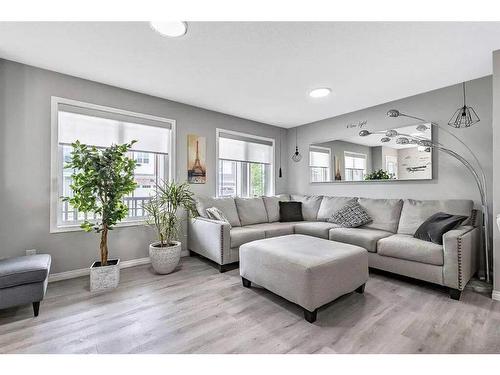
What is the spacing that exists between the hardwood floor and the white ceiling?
228 cm

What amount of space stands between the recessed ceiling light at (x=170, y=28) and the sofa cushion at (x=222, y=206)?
221cm

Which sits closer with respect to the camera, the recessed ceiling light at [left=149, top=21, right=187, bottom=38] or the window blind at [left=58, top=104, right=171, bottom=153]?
the recessed ceiling light at [left=149, top=21, right=187, bottom=38]

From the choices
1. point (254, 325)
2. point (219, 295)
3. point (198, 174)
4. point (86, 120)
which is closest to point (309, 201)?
point (198, 174)

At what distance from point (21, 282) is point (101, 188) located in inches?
38.2

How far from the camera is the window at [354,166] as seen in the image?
3.86 metres

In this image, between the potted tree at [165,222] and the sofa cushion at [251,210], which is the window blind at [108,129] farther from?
the sofa cushion at [251,210]

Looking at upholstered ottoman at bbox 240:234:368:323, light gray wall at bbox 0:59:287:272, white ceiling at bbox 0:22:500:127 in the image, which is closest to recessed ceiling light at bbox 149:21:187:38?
white ceiling at bbox 0:22:500:127

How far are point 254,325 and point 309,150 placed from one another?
11.9ft

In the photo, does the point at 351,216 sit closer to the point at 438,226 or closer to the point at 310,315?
the point at 438,226

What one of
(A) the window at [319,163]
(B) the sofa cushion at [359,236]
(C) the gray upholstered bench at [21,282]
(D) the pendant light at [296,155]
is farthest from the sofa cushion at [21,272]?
(D) the pendant light at [296,155]

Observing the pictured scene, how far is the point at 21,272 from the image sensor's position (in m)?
1.81

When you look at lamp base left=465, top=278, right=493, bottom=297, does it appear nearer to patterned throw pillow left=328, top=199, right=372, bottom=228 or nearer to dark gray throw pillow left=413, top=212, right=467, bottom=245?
dark gray throw pillow left=413, top=212, right=467, bottom=245

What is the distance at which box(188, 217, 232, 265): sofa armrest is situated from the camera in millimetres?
2900
